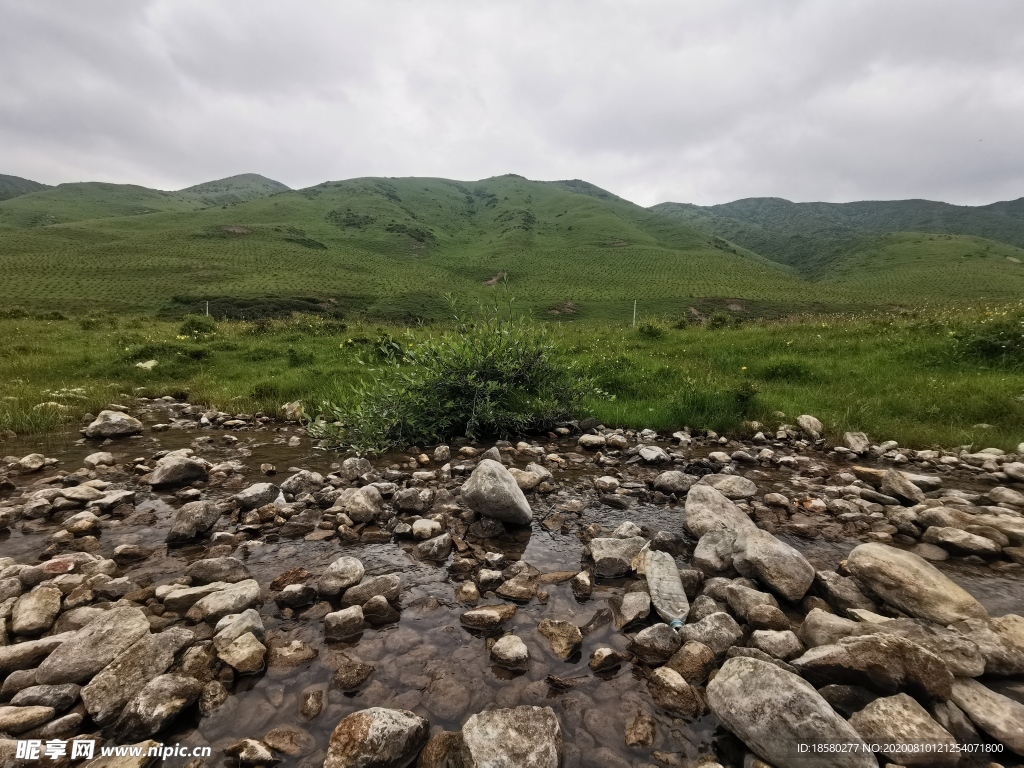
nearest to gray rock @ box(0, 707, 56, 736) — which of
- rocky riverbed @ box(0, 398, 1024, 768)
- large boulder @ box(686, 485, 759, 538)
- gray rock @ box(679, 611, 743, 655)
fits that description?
rocky riverbed @ box(0, 398, 1024, 768)

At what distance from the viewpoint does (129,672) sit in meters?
3.11

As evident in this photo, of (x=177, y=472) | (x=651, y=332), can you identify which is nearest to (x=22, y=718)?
(x=177, y=472)

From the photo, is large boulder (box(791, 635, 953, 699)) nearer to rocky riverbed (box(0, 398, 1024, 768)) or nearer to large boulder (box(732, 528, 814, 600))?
rocky riverbed (box(0, 398, 1024, 768))

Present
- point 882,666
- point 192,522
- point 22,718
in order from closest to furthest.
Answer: point 22,718 < point 882,666 < point 192,522

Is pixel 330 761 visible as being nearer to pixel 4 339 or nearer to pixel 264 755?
pixel 264 755

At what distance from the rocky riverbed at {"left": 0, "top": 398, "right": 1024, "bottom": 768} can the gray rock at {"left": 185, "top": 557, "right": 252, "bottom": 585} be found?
0.08 ft

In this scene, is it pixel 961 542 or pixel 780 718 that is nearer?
pixel 780 718

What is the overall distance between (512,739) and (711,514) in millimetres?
3404

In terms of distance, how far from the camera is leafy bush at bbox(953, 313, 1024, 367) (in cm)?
1117

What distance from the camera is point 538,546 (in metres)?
5.24

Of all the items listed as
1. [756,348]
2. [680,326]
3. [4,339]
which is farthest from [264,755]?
[4,339]

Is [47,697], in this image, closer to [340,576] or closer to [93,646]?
[93,646]

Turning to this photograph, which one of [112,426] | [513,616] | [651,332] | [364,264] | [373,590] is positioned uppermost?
[364,264]

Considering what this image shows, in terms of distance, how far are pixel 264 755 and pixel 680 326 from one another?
2104 cm
